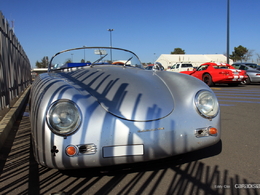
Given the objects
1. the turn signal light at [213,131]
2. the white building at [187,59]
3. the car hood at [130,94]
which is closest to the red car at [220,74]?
the car hood at [130,94]

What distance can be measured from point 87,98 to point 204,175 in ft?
4.40

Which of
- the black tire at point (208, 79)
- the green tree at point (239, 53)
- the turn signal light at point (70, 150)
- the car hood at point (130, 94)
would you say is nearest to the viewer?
the turn signal light at point (70, 150)

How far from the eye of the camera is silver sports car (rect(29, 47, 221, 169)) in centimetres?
207

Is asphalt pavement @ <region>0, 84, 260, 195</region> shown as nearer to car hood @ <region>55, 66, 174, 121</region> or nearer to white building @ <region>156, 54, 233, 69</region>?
car hood @ <region>55, 66, 174, 121</region>


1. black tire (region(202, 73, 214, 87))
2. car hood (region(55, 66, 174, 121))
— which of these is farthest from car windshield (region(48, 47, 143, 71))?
black tire (region(202, 73, 214, 87))

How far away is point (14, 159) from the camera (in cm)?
305

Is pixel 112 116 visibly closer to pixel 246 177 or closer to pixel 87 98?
pixel 87 98

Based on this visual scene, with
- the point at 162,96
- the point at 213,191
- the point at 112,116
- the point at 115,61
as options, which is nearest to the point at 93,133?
the point at 112,116

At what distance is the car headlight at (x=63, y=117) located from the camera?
2059 mm

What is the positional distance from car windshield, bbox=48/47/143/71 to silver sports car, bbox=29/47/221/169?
1530 millimetres

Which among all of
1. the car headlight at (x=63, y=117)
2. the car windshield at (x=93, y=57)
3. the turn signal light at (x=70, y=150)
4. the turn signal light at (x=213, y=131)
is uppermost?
the car windshield at (x=93, y=57)

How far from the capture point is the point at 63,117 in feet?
6.85

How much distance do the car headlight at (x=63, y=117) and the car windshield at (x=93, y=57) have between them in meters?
2.12

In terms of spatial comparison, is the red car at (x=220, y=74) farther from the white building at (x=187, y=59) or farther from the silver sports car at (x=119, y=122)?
the white building at (x=187, y=59)
